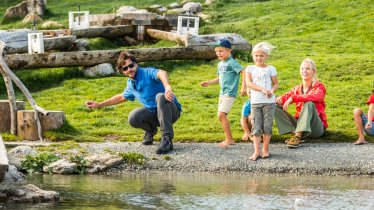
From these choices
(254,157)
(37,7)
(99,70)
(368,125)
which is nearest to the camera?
(254,157)

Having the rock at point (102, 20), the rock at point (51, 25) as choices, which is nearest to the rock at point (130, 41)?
the rock at point (102, 20)

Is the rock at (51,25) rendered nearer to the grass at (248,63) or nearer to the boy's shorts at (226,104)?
the grass at (248,63)

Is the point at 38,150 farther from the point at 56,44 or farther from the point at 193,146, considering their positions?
the point at 56,44

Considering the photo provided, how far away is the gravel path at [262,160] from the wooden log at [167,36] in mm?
9572

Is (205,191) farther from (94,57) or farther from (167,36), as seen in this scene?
(167,36)

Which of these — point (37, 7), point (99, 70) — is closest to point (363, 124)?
point (99, 70)

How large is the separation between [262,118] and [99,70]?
29.5 feet

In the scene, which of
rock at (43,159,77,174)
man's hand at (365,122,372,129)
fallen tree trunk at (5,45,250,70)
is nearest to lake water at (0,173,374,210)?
rock at (43,159,77,174)

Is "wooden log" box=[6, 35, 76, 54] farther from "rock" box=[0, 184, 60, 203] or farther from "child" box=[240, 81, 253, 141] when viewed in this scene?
"rock" box=[0, 184, 60, 203]

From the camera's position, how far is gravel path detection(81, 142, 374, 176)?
1352 cm

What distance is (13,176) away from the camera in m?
12.8

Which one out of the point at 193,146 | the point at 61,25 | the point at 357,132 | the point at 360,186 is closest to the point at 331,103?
the point at 357,132

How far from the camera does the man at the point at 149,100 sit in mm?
14273

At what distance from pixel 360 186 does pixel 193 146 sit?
3371mm
